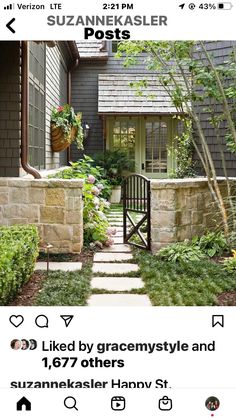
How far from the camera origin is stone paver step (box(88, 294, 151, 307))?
3.88 metres

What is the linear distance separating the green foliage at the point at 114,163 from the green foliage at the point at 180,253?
6030mm

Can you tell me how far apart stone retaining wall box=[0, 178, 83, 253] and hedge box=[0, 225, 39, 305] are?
95cm

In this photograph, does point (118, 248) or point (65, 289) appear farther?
point (118, 248)

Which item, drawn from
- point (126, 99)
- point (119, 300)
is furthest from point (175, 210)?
point (126, 99)

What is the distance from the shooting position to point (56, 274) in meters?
4.82

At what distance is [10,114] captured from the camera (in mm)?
6078
